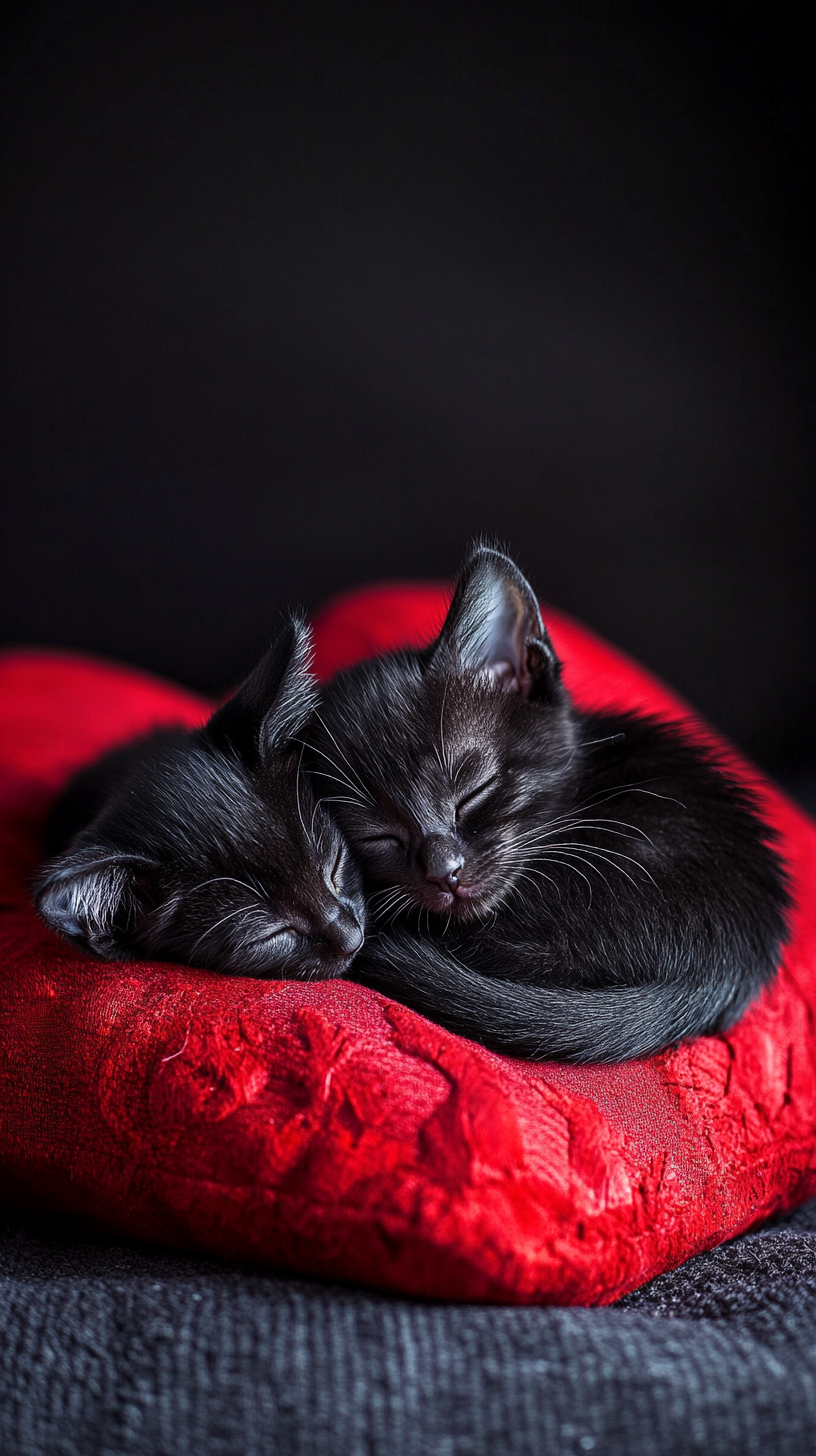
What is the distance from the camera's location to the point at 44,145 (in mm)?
2105

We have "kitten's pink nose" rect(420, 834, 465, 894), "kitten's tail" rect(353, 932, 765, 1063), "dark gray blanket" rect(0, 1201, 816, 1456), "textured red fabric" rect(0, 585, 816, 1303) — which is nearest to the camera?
"dark gray blanket" rect(0, 1201, 816, 1456)

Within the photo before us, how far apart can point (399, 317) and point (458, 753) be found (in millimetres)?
1470

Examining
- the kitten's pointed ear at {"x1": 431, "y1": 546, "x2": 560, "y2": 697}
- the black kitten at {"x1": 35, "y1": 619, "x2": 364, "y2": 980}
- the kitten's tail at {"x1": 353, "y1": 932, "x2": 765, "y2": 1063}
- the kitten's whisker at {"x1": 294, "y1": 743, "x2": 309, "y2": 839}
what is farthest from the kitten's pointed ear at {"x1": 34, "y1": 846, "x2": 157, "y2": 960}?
the kitten's pointed ear at {"x1": 431, "y1": 546, "x2": 560, "y2": 697}

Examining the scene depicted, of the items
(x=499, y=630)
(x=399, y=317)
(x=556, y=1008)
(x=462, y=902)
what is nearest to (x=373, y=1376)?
(x=556, y=1008)

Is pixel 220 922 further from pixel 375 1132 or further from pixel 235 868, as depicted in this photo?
pixel 375 1132

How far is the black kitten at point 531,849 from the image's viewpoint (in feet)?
3.49

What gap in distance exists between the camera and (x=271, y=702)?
1159 millimetres

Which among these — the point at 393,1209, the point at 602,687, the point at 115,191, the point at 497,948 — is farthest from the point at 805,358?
the point at 393,1209

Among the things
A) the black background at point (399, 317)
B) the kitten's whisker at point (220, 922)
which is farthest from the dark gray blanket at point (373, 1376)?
the black background at point (399, 317)

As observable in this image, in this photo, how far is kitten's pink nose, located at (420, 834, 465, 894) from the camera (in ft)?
3.72

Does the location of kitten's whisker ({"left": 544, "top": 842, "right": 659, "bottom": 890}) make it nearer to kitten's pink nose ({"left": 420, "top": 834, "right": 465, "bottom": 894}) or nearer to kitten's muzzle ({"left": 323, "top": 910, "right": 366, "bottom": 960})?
kitten's pink nose ({"left": 420, "top": 834, "right": 465, "bottom": 894})

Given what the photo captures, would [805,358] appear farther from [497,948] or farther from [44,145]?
[497,948]

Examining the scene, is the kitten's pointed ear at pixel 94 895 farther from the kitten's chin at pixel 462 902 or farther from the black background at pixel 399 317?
the black background at pixel 399 317

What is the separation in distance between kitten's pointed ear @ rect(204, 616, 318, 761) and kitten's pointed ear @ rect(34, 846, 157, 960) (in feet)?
0.62
